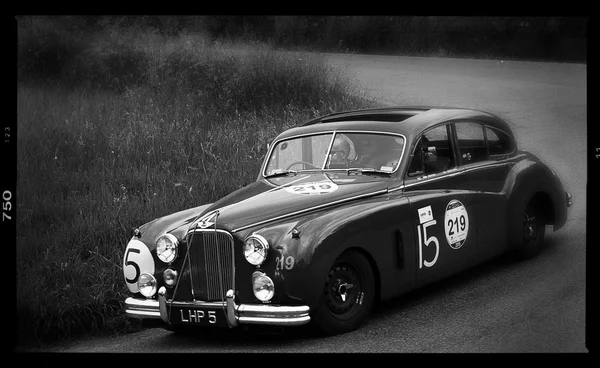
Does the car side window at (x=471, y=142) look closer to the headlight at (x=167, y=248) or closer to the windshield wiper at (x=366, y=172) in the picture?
the windshield wiper at (x=366, y=172)

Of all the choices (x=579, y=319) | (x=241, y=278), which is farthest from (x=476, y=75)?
(x=241, y=278)

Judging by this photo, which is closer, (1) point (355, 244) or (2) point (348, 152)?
(1) point (355, 244)

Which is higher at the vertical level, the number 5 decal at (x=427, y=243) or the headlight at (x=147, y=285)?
the number 5 decal at (x=427, y=243)

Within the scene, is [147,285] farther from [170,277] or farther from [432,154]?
[432,154]

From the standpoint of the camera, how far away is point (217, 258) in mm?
5770

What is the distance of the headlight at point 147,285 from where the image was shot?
5980 mm

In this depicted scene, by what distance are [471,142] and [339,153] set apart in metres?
1.25

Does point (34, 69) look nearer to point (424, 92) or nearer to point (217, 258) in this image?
point (217, 258)

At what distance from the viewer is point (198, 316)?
18.7 feet

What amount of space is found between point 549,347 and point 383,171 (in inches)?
72.0

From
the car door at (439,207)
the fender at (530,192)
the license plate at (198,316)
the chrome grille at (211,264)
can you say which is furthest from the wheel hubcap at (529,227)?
the license plate at (198,316)

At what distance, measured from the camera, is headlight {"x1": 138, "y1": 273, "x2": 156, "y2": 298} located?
235 inches

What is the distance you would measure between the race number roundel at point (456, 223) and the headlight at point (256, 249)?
167 cm

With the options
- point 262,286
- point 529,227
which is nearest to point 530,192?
point 529,227
